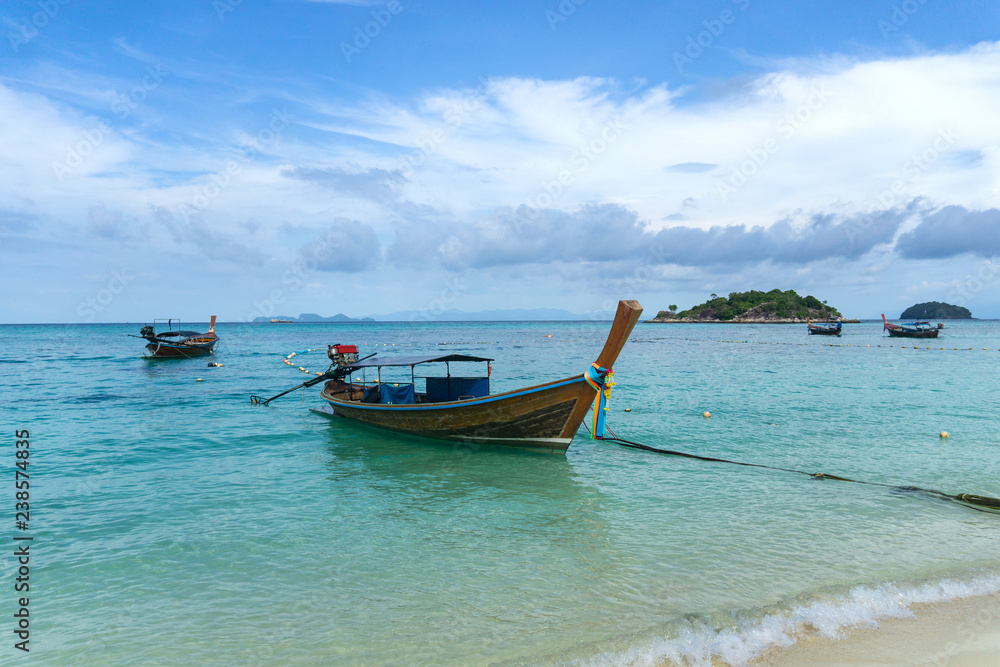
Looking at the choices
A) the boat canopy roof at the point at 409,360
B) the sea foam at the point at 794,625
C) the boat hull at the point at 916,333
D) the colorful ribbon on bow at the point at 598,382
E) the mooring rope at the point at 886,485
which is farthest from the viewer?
the boat hull at the point at 916,333

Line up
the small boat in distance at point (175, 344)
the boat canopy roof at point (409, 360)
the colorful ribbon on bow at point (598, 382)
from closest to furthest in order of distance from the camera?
the colorful ribbon on bow at point (598, 382)
the boat canopy roof at point (409, 360)
the small boat in distance at point (175, 344)

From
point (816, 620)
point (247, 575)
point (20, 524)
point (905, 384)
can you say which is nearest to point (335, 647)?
point (247, 575)

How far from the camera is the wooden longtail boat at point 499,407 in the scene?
36.5 ft

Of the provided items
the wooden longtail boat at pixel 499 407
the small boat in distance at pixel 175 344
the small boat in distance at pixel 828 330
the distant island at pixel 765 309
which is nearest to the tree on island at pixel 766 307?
the distant island at pixel 765 309

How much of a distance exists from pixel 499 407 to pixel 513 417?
40cm

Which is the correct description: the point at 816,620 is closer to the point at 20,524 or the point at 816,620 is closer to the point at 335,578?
the point at 335,578

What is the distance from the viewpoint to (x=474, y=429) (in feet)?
44.0

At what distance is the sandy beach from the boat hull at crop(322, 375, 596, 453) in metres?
6.59

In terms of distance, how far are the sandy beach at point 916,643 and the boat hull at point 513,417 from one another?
6588mm

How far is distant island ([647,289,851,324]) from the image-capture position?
6019 inches

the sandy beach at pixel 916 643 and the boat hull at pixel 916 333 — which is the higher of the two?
the boat hull at pixel 916 333

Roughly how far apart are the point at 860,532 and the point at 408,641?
678 cm

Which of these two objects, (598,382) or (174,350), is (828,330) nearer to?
(598,382)

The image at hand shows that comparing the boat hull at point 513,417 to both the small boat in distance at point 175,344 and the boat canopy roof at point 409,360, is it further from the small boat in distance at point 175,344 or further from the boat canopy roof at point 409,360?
the small boat in distance at point 175,344
